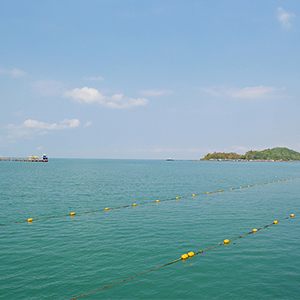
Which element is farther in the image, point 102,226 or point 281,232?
point 102,226

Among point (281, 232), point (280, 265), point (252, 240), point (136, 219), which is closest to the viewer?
point (280, 265)

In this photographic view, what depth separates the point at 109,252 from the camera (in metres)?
19.3

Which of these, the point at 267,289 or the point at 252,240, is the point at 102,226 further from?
the point at 267,289

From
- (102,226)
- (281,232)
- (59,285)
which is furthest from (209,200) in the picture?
(59,285)

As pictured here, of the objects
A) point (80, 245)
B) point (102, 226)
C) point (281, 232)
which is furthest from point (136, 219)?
point (281, 232)

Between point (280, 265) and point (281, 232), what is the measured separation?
28.3ft

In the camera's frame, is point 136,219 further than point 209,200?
No

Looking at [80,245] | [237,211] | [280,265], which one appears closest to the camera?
[280,265]

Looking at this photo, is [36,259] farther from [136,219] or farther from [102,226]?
[136,219]

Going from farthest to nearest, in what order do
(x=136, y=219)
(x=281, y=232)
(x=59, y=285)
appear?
(x=136, y=219) < (x=281, y=232) < (x=59, y=285)

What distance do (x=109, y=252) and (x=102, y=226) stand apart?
774cm

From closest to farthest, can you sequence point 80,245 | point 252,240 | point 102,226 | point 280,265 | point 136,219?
point 280,265, point 80,245, point 252,240, point 102,226, point 136,219

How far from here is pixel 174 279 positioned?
50.9ft

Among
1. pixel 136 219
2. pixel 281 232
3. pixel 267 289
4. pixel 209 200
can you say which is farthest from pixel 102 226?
pixel 209 200
